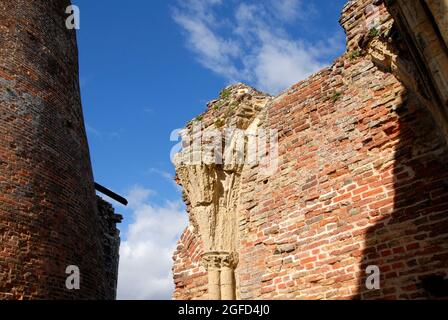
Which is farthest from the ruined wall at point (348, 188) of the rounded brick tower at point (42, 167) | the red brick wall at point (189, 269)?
the rounded brick tower at point (42, 167)

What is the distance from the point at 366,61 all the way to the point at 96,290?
8.33 m

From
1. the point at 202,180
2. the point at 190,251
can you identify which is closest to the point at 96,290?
the point at 190,251

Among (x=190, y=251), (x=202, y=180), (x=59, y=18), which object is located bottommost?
(x=190, y=251)

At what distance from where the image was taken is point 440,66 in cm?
312

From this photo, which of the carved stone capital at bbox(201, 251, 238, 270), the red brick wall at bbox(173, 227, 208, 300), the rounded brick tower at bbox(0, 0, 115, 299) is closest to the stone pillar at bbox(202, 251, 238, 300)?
the carved stone capital at bbox(201, 251, 238, 270)

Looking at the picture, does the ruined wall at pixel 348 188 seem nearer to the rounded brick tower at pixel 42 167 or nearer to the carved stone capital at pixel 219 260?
the carved stone capital at pixel 219 260

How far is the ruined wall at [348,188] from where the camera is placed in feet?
14.9

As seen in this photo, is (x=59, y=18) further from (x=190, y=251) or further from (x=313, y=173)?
(x=313, y=173)

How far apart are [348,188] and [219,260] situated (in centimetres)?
226

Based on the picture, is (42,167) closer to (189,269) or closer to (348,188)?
(189,269)

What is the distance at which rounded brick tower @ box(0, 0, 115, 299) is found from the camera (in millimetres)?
8773

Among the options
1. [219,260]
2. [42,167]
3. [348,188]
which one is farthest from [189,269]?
[42,167]

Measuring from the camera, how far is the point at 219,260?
645cm

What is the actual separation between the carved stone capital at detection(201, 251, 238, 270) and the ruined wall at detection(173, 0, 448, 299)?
0.06 meters
